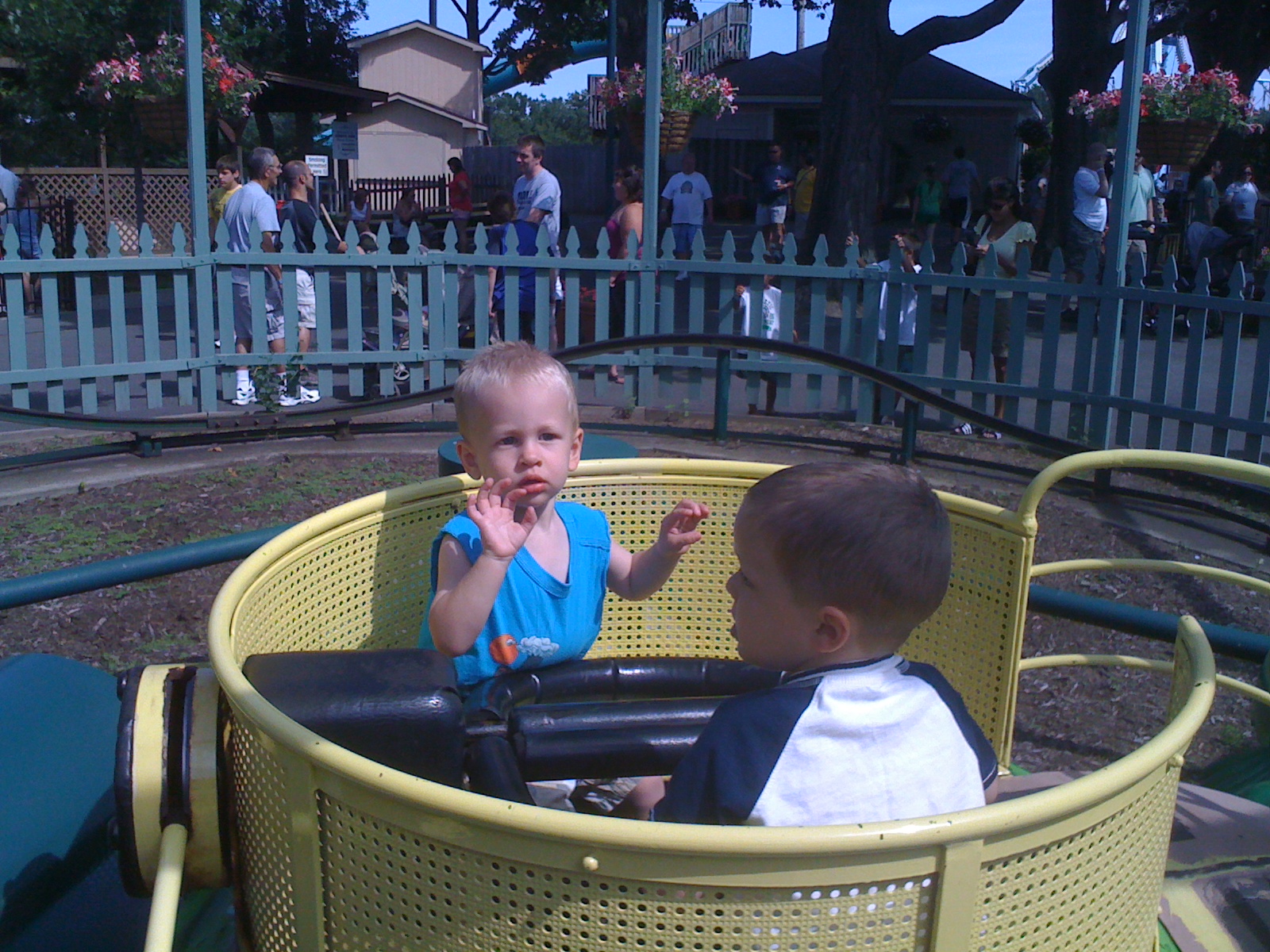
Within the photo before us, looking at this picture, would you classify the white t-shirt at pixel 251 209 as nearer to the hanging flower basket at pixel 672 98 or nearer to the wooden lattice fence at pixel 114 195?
the hanging flower basket at pixel 672 98

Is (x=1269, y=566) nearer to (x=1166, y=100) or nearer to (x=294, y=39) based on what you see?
(x=1166, y=100)

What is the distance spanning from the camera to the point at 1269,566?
5523 mm

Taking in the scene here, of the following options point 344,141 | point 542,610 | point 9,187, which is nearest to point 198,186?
point 542,610

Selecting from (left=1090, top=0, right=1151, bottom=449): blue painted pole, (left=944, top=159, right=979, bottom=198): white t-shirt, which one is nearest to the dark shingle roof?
(left=944, top=159, right=979, bottom=198): white t-shirt

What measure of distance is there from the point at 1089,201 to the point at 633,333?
5526 millimetres

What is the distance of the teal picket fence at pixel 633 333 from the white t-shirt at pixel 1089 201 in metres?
3.35

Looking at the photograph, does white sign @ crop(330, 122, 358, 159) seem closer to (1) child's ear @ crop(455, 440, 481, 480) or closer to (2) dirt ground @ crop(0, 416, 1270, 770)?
(2) dirt ground @ crop(0, 416, 1270, 770)

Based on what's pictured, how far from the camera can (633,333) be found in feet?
27.3

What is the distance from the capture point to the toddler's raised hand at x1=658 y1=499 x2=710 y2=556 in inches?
91.7

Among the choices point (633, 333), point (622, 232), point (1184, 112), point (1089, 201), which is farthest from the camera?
point (1089, 201)

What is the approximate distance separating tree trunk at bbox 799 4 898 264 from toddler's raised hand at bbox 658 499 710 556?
11.2 m

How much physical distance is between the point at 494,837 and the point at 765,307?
7166 millimetres

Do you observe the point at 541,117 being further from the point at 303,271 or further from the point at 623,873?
the point at 623,873

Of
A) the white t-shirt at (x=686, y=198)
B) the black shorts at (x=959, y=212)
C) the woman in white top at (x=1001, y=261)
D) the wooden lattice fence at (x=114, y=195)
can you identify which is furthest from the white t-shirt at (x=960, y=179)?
the woman in white top at (x=1001, y=261)
